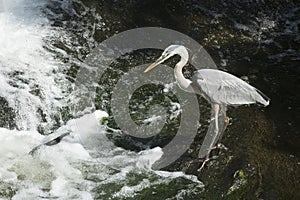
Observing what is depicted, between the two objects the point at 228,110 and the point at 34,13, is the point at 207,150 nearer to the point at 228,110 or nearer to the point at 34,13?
the point at 228,110

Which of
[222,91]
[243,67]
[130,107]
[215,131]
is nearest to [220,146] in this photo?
[215,131]

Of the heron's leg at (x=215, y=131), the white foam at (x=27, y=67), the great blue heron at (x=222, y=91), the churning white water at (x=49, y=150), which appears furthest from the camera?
the white foam at (x=27, y=67)

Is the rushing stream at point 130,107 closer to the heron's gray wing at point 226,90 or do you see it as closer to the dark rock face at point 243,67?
the dark rock face at point 243,67

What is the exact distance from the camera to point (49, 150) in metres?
4.95

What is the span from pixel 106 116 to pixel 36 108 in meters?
0.73

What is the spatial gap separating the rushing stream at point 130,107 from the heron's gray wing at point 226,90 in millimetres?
371

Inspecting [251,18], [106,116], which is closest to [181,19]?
[251,18]

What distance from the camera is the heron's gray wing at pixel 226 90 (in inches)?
193

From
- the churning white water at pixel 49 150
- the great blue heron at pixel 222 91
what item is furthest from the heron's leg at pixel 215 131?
the churning white water at pixel 49 150

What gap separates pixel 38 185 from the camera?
4.54 m

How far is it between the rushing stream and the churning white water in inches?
0.4

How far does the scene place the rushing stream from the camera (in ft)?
15.0

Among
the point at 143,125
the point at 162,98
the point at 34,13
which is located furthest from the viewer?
the point at 34,13

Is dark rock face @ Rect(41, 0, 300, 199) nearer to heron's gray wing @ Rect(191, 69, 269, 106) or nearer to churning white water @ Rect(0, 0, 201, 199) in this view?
churning white water @ Rect(0, 0, 201, 199)
